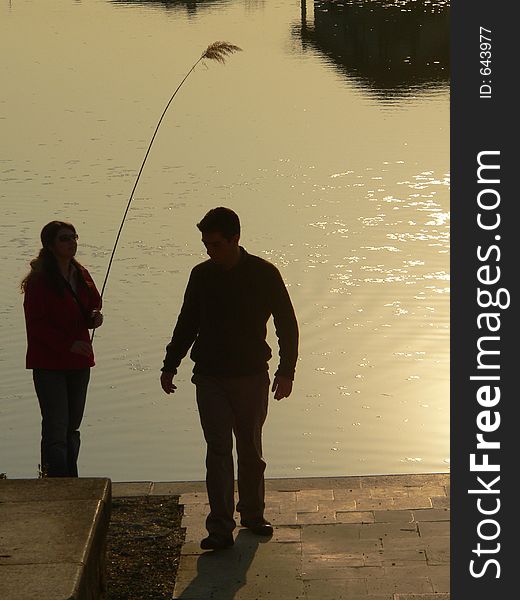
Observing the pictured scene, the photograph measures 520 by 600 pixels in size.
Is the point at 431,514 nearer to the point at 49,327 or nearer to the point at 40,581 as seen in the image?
the point at 49,327

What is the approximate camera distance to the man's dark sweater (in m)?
7.85

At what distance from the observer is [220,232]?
25.4 ft

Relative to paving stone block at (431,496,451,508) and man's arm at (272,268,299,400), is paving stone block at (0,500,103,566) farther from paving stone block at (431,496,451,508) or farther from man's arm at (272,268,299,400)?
paving stone block at (431,496,451,508)

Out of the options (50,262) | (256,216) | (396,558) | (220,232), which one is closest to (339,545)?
(396,558)

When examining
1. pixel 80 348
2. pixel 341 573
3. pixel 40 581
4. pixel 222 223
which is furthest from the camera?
pixel 80 348

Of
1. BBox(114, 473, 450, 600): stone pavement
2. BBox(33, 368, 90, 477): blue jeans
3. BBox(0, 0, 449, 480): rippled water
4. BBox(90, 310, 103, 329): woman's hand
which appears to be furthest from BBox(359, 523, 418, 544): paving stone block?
BBox(0, 0, 449, 480): rippled water

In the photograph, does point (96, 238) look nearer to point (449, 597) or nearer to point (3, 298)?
point (3, 298)

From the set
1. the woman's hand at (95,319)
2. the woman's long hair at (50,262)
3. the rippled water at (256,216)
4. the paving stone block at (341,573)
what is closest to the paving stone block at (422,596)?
the paving stone block at (341,573)

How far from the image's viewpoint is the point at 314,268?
50.6ft

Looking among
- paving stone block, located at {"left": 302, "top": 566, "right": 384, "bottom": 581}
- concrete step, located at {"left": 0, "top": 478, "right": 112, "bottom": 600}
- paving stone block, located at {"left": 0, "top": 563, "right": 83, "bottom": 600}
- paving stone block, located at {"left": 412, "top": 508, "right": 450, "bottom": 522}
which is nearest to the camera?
paving stone block, located at {"left": 0, "top": 563, "right": 83, "bottom": 600}

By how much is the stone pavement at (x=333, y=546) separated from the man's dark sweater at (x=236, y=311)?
852 mm

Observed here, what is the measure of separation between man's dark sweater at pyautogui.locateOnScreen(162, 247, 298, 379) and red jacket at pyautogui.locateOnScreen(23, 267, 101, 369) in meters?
0.86

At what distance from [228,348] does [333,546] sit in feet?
3.61

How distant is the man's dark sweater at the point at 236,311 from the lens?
7852 millimetres
